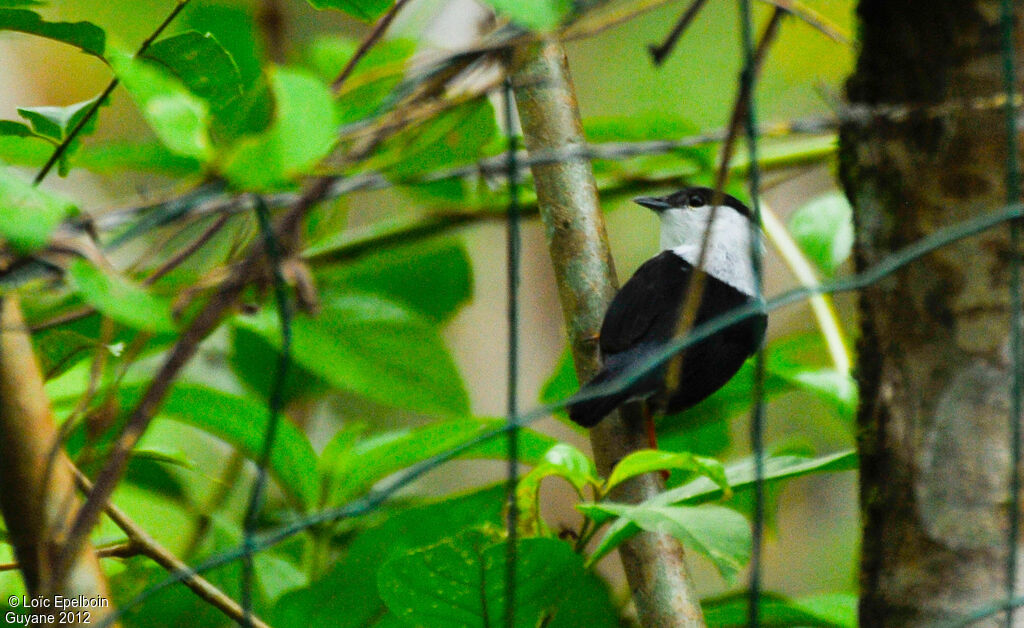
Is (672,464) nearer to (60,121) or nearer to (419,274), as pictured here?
(60,121)

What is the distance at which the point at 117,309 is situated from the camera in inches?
20.9

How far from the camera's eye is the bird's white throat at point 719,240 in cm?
178

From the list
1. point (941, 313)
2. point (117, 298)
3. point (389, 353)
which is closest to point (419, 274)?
point (389, 353)

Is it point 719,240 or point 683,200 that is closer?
point 719,240

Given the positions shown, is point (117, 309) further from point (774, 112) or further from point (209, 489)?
point (774, 112)

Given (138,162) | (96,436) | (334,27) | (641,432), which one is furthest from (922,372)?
(334,27)

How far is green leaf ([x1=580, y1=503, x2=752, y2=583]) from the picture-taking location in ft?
2.46

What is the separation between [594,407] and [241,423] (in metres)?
0.52

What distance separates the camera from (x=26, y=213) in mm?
515

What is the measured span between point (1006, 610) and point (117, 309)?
802 millimetres

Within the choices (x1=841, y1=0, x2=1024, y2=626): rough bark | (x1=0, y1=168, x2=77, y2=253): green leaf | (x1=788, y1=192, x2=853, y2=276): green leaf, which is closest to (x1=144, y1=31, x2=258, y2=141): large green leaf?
(x1=0, y1=168, x2=77, y2=253): green leaf

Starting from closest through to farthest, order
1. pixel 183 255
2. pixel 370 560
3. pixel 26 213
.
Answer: pixel 26 213, pixel 183 255, pixel 370 560

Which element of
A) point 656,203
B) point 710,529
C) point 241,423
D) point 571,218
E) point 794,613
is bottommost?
point 794,613

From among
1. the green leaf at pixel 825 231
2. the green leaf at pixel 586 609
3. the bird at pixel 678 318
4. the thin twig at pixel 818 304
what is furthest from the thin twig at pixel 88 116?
the green leaf at pixel 825 231
